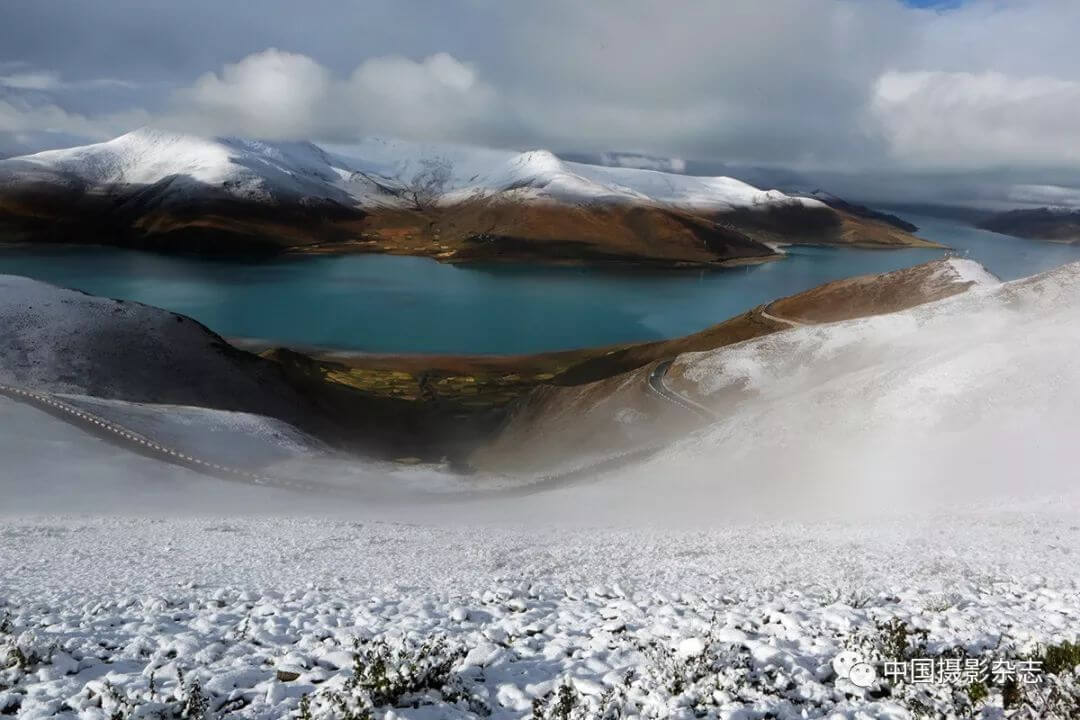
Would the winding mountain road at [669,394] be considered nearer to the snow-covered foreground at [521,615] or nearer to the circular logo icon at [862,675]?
the snow-covered foreground at [521,615]

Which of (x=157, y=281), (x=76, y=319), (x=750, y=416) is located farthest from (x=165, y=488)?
(x=157, y=281)

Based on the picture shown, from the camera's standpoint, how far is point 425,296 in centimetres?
15238

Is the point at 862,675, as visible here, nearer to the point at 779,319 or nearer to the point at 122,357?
the point at 122,357

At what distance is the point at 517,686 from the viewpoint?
5.54 m

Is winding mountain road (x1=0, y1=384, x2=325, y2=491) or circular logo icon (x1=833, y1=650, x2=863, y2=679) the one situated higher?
circular logo icon (x1=833, y1=650, x2=863, y2=679)

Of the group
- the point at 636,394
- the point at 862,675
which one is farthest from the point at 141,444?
the point at 862,675

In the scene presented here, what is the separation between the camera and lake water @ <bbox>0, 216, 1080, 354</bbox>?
123562mm

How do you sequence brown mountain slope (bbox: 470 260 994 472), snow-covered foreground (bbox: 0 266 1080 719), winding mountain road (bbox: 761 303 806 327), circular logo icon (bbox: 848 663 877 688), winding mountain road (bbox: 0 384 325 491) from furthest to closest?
winding mountain road (bbox: 761 303 806 327) → brown mountain slope (bbox: 470 260 994 472) → winding mountain road (bbox: 0 384 325 491) → circular logo icon (bbox: 848 663 877 688) → snow-covered foreground (bbox: 0 266 1080 719)

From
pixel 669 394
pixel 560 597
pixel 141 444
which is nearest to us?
pixel 560 597

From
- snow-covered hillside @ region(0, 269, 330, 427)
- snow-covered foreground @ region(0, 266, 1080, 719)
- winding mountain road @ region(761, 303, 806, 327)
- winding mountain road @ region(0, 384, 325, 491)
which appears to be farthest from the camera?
winding mountain road @ region(761, 303, 806, 327)

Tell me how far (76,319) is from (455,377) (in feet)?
150

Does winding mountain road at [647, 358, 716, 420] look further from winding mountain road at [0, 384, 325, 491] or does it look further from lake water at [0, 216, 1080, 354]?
lake water at [0, 216, 1080, 354]

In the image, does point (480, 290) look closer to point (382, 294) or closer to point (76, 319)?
point (382, 294)

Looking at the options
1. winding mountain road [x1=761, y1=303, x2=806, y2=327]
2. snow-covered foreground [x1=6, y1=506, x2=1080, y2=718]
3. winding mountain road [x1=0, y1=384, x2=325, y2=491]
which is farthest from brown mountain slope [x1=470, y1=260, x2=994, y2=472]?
snow-covered foreground [x1=6, y1=506, x2=1080, y2=718]
